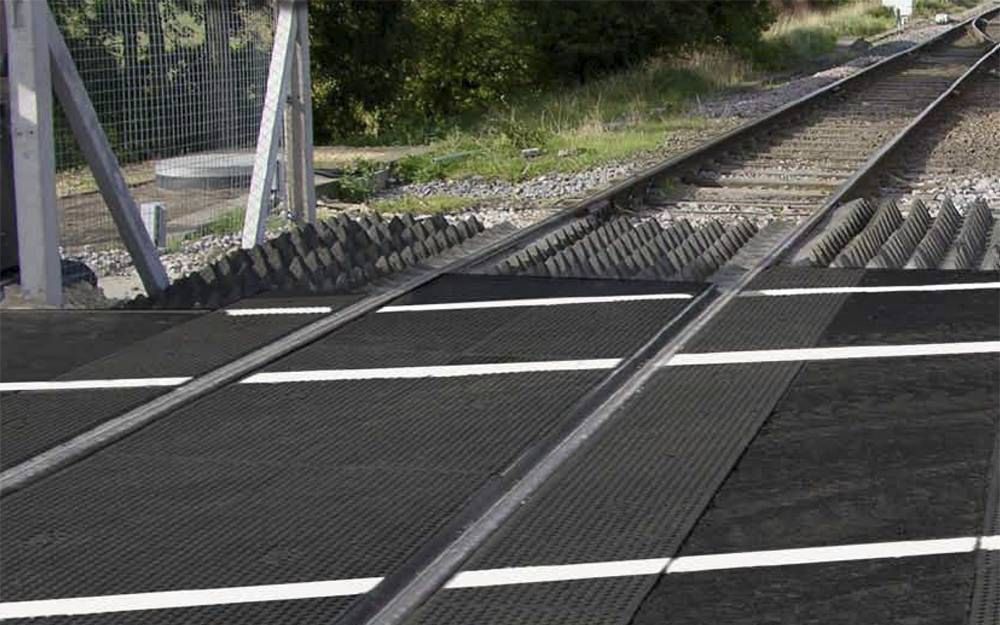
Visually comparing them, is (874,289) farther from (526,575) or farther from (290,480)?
(526,575)

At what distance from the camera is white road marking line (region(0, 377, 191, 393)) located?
→ 6965 millimetres

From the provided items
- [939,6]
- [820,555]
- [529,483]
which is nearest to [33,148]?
[529,483]

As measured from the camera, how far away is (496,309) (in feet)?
27.4

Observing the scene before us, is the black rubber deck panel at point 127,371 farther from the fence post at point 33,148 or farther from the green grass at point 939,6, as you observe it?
the green grass at point 939,6

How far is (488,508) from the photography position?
5.39 m

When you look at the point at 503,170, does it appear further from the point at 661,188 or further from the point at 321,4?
the point at 321,4

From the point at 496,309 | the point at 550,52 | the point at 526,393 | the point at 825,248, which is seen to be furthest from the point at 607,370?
the point at 550,52

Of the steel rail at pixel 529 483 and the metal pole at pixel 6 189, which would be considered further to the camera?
the metal pole at pixel 6 189

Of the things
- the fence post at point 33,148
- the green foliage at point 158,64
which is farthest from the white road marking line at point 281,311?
the green foliage at point 158,64

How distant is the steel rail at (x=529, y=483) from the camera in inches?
181

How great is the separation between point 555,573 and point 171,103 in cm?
756

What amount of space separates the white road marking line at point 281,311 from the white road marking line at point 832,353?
193 cm

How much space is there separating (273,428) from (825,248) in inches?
194

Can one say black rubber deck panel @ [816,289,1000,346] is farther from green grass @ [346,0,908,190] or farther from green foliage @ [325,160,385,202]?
green grass @ [346,0,908,190]
